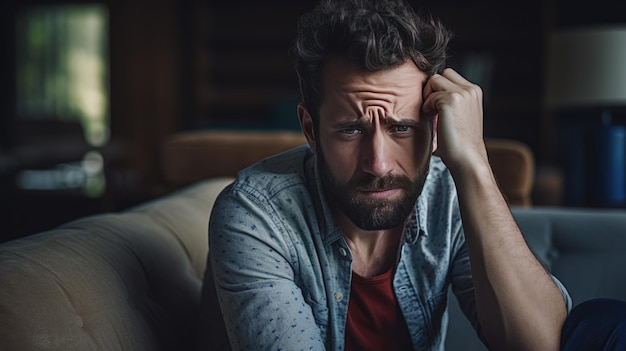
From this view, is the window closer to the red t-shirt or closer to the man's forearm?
the red t-shirt

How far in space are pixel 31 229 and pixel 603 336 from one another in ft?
10.4

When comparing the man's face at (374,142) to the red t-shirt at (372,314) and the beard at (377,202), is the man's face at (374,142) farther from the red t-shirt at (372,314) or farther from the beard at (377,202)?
the red t-shirt at (372,314)

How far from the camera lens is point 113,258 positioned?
1298 millimetres

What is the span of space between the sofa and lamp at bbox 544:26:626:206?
1096 millimetres

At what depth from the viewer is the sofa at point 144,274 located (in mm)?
1059

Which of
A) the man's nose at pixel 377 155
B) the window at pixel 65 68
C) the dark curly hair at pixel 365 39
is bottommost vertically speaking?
the window at pixel 65 68

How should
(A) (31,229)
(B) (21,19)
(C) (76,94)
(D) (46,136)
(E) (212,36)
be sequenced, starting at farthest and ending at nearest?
(C) (76,94)
(B) (21,19)
(D) (46,136)
(E) (212,36)
(A) (31,229)

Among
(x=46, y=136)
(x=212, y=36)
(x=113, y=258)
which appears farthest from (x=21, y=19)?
(x=113, y=258)

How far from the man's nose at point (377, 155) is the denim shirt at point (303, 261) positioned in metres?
0.15

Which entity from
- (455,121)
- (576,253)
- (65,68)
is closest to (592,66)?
(576,253)

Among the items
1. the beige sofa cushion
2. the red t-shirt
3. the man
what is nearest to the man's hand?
the man

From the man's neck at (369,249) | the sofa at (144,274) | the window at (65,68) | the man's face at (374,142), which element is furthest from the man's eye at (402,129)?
the window at (65,68)

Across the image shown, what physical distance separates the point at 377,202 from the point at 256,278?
9.6 inches

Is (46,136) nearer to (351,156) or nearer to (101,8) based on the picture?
(101,8)
